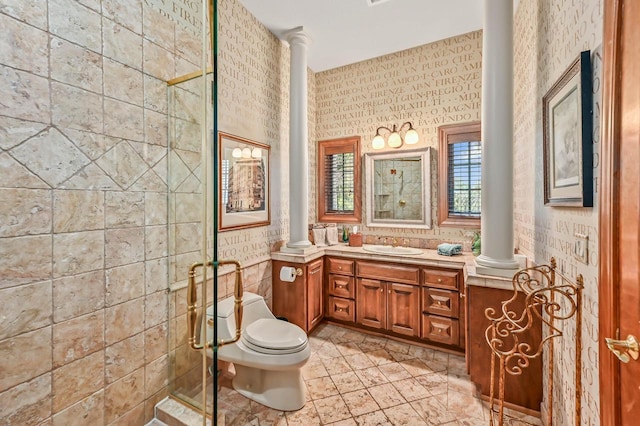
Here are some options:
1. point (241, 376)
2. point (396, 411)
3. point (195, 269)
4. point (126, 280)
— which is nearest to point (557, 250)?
point (396, 411)

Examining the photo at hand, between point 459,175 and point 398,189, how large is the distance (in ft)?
2.12

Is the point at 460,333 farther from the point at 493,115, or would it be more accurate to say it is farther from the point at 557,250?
the point at 493,115

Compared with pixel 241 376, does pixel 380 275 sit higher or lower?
higher

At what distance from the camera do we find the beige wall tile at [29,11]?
103cm

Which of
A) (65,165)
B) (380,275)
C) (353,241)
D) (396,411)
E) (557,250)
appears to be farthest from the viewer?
(353,241)

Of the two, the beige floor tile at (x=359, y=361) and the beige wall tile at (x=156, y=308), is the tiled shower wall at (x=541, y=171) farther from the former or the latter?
the beige wall tile at (x=156, y=308)

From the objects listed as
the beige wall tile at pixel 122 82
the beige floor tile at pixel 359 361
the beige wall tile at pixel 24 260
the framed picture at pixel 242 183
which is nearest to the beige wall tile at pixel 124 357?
the beige wall tile at pixel 24 260

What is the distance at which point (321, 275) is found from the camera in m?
2.89

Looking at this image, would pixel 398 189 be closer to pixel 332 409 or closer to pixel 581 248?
pixel 581 248

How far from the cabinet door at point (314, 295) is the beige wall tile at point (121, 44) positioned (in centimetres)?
205

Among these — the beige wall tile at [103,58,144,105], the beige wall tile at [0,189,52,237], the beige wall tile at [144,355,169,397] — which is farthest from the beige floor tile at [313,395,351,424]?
the beige wall tile at [103,58,144,105]

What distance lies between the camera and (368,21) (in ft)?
8.34

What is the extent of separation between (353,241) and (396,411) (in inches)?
65.8

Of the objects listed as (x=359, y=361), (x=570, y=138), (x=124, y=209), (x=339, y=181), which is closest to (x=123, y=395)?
(x=124, y=209)
